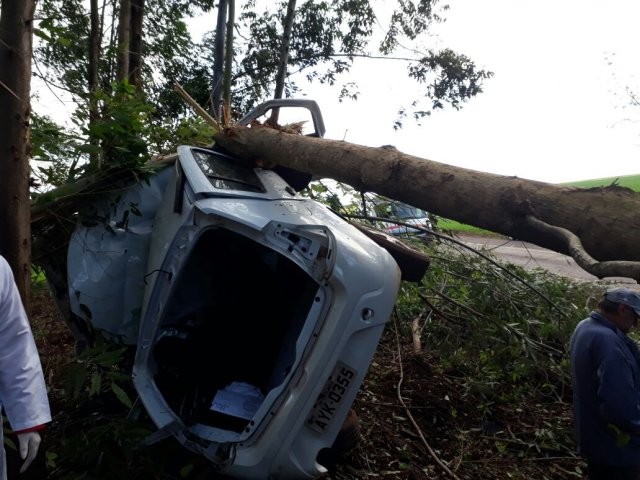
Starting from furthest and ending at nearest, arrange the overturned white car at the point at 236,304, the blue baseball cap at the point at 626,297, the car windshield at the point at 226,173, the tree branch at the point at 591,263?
the car windshield at the point at 226,173 → the blue baseball cap at the point at 626,297 → the overturned white car at the point at 236,304 → the tree branch at the point at 591,263

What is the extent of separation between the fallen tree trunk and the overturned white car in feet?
1.17

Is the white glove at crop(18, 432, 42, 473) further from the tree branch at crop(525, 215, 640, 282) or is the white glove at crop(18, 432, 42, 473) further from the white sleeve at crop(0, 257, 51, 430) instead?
the tree branch at crop(525, 215, 640, 282)

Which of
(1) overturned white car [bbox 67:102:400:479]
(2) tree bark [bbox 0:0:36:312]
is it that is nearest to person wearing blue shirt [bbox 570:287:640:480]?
(1) overturned white car [bbox 67:102:400:479]

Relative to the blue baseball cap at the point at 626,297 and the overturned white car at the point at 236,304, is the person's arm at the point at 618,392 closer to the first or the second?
the blue baseball cap at the point at 626,297

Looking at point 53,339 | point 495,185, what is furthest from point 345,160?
point 53,339

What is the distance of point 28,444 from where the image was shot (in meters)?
2.26

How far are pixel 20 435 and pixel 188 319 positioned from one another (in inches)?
52.7

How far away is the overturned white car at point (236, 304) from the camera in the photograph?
268 centimetres

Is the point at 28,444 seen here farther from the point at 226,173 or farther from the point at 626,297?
the point at 626,297

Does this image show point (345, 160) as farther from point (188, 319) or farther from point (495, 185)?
point (188, 319)

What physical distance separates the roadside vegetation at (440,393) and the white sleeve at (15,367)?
0.57m

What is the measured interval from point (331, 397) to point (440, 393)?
2.05 meters

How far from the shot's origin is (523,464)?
148 inches

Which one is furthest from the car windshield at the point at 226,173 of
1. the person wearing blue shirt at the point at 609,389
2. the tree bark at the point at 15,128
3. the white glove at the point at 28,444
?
the person wearing blue shirt at the point at 609,389
